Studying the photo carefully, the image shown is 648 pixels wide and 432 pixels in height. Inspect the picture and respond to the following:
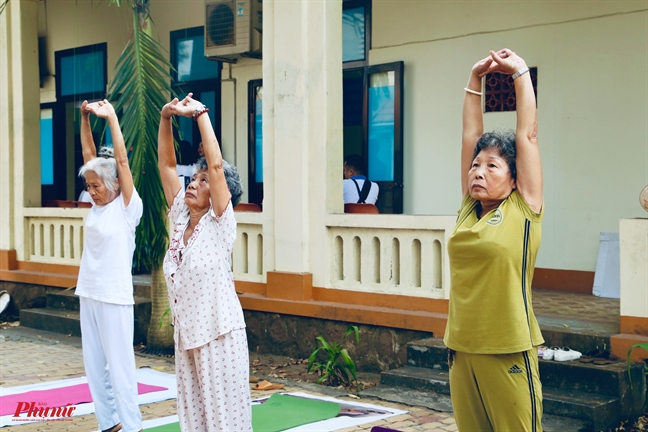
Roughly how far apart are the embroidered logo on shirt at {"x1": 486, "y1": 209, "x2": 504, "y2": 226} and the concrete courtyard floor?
2.92 meters

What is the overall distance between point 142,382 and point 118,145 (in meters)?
2.96

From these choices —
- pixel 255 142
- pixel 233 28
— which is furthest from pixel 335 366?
pixel 233 28

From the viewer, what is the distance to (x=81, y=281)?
5.38 meters

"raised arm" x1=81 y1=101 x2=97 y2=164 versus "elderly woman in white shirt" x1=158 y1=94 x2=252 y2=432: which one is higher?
"raised arm" x1=81 y1=101 x2=97 y2=164

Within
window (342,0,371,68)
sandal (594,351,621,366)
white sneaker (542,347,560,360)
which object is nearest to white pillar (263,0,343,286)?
window (342,0,371,68)

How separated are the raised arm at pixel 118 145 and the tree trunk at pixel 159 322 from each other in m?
3.71

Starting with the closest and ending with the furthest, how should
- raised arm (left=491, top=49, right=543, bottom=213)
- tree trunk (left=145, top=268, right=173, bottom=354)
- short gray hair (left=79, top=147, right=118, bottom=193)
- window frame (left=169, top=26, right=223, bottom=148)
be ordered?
raised arm (left=491, top=49, right=543, bottom=213)
short gray hair (left=79, top=147, right=118, bottom=193)
tree trunk (left=145, top=268, right=173, bottom=354)
window frame (left=169, top=26, right=223, bottom=148)

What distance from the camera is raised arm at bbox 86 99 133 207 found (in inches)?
207

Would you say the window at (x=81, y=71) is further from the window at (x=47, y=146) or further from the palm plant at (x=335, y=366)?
the palm plant at (x=335, y=366)

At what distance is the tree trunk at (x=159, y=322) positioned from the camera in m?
9.05

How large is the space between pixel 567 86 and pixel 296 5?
118 inches

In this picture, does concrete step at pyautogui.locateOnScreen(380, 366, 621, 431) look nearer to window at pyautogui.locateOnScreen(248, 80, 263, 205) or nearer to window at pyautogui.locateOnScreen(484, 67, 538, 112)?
window at pyautogui.locateOnScreen(484, 67, 538, 112)

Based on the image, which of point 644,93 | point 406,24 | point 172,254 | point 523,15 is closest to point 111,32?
point 406,24
